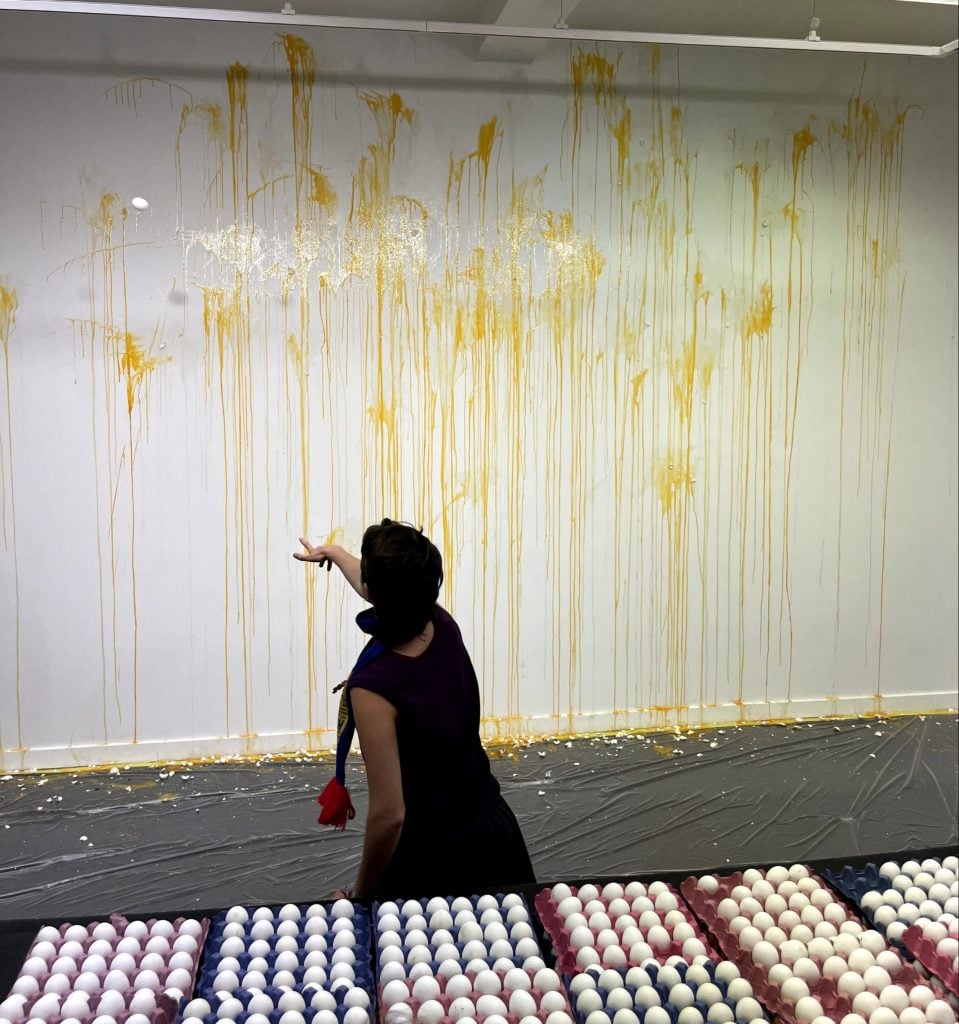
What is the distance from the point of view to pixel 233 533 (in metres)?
4.06

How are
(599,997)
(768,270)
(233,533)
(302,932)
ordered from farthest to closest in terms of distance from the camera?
1. (768,270)
2. (233,533)
3. (302,932)
4. (599,997)

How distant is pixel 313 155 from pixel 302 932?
3105 mm

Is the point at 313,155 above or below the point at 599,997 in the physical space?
above

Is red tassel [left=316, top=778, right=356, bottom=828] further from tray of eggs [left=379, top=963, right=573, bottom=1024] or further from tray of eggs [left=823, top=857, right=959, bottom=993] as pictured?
tray of eggs [left=823, top=857, right=959, bottom=993]

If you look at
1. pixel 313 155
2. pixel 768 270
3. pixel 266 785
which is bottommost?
pixel 266 785

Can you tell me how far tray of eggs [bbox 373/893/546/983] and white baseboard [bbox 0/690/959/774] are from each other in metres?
2.41

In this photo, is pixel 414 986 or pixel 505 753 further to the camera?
pixel 505 753

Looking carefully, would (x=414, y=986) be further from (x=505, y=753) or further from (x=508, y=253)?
(x=508, y=253)

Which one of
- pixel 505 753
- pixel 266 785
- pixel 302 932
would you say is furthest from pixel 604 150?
pixel 302 932

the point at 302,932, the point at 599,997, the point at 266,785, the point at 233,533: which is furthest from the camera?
the point at 233,533

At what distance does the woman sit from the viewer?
1.98 metres

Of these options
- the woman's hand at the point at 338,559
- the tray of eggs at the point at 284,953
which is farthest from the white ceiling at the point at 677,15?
the tray of eggs at the point at 284,953

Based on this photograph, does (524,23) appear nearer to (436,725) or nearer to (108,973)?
(436,725)

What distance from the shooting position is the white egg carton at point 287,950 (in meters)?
1.54
